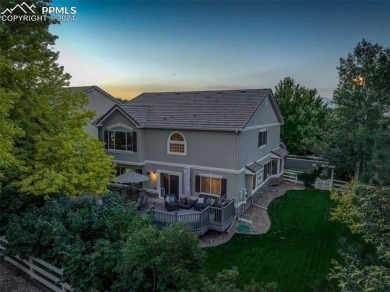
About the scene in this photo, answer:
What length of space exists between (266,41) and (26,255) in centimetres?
1916

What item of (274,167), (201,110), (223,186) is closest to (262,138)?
(274,167)

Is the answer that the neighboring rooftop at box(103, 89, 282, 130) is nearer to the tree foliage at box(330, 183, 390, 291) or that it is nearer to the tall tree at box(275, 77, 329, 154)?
the tree foliage at box(330, 183, 390, 291)

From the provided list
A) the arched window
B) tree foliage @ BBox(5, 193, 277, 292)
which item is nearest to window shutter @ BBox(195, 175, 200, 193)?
the arched window

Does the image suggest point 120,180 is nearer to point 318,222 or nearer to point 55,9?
point 55,9

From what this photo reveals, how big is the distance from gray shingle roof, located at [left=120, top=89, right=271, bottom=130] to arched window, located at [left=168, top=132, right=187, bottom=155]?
0.73 metres

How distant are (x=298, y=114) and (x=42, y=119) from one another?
28.3 m

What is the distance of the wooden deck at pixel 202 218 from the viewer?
13615mm

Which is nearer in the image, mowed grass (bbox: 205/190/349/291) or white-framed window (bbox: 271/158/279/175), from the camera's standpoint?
mowed grass (bbox: 205/190/349/291)

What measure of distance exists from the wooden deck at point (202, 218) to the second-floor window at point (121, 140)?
662cm

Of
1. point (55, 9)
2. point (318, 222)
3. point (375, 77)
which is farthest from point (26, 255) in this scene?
point (318, 222)

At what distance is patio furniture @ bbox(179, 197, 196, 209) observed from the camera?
1624 centimetres

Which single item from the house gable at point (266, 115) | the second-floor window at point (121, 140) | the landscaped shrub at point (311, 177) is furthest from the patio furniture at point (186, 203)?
the landscaped shrub at point (311, 177)

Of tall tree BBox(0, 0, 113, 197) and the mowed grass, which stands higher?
tall tree BBox(0, 0, 113, 197)

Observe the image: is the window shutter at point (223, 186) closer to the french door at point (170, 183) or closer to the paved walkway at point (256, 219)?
the paved walkway at point (256, 219)
